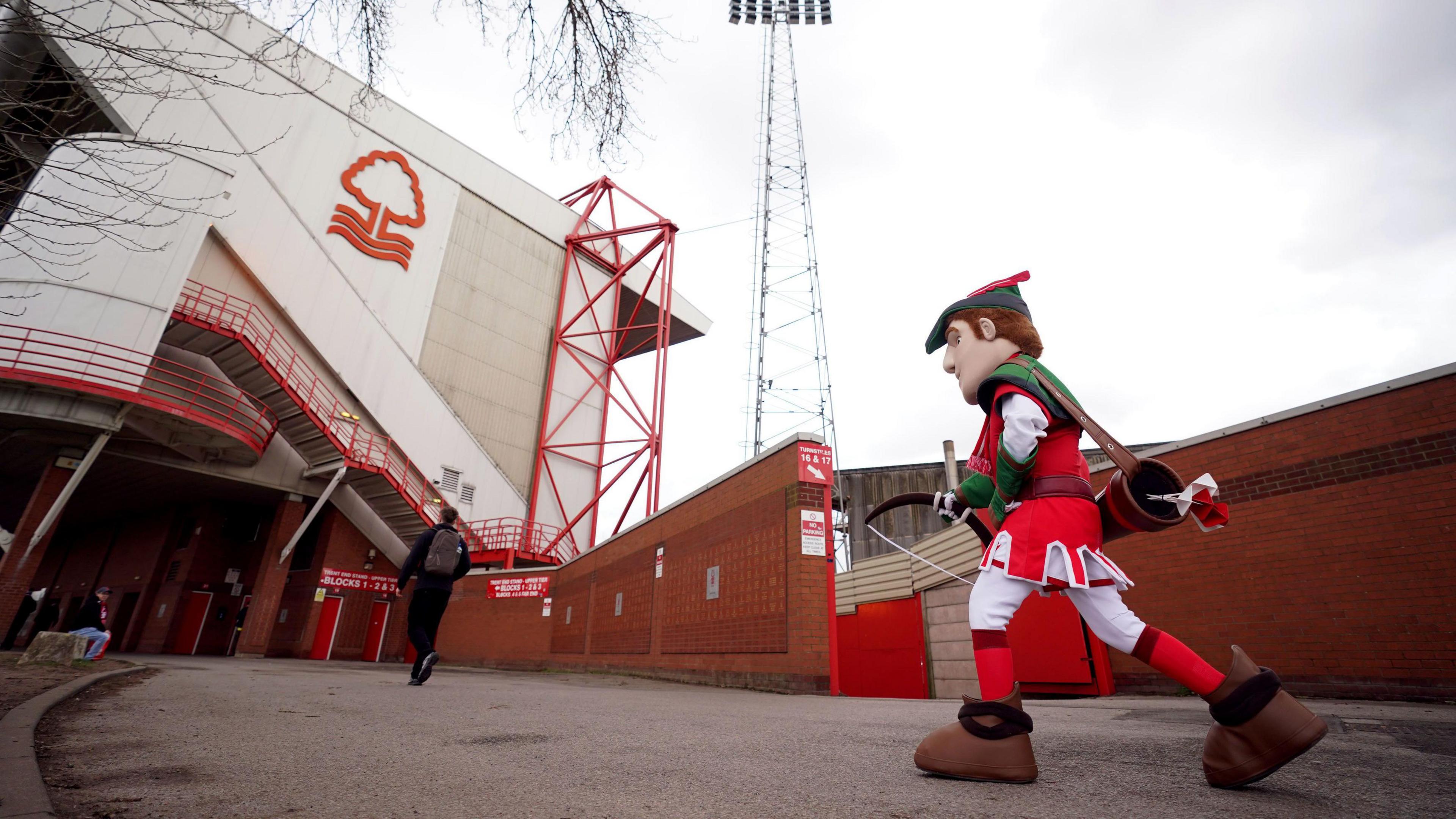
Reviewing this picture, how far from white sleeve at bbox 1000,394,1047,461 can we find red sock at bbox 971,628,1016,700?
0.63 meters

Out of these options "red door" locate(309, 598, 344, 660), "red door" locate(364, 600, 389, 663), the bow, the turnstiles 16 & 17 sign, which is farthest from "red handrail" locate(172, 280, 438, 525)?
the bow

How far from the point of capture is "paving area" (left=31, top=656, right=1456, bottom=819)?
1.69 metres

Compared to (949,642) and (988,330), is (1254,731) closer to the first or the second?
(988,330)

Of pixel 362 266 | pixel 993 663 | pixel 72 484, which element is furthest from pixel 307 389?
pixel 993 663

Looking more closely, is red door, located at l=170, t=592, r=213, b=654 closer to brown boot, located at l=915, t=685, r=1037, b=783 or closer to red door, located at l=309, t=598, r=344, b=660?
red door, located at l=309, t=598, r=344, b=660

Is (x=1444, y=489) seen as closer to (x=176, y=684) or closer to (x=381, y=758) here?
(x=381, y=758)

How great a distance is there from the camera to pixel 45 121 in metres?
2.78

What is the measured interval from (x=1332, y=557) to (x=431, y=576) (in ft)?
29.1

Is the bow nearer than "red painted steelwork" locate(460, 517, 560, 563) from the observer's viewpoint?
Yes

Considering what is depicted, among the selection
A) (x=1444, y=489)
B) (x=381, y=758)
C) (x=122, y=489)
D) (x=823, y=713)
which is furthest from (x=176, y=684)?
(x=122, y=489)

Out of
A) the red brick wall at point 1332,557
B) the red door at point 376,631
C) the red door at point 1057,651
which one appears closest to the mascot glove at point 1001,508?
the red door at point 1057,651

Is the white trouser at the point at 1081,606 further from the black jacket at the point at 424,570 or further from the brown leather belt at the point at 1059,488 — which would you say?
the black jacket at the point at 424,570

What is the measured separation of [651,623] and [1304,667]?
8.23 m

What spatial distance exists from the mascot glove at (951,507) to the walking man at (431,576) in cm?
469
